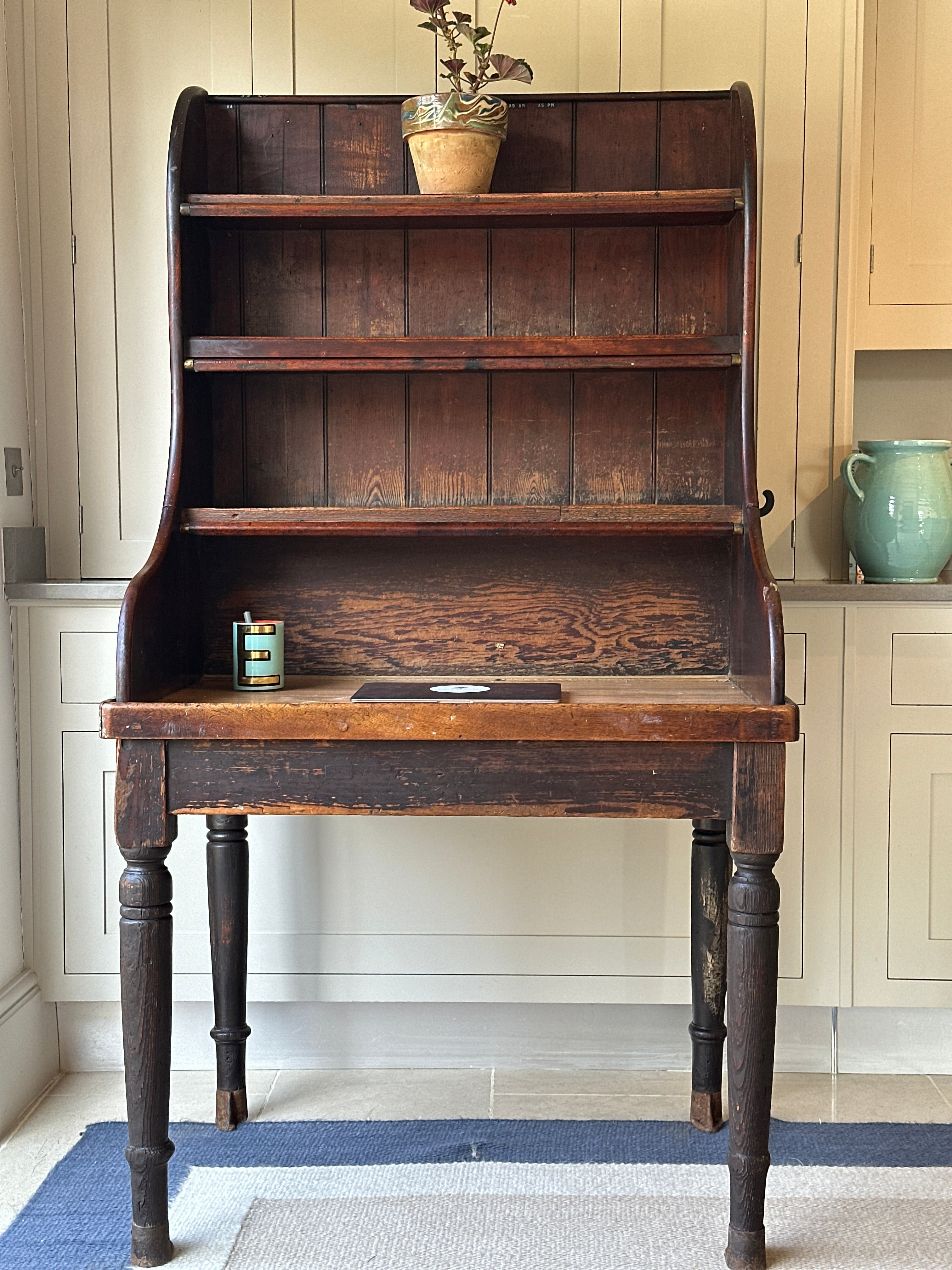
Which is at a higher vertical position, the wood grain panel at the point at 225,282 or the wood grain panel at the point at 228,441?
the wood grain panel at the point at 225,282

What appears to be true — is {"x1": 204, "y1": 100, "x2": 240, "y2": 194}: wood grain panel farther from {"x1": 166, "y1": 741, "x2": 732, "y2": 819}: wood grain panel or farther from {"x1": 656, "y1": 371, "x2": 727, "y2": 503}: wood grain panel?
{"x1": 166, "y1": 741, "x2": 732, "y2": 819}: wood grain panel

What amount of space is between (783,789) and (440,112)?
1.26 m

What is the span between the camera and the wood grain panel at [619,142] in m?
2.26

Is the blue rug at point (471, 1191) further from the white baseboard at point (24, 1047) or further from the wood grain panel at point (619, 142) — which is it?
the wood grain panel at point (619, 142)

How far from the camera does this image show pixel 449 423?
233cm

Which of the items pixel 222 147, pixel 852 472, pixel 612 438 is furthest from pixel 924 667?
pixel 222 147

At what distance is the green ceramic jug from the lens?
2.47 meters

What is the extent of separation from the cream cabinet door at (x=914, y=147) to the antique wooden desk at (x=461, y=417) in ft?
1.95

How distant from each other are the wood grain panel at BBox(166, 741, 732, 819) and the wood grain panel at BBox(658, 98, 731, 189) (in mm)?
1124

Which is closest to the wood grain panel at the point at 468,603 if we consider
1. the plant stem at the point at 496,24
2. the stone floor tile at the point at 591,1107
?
the stone floor tile at the point at 591,1107

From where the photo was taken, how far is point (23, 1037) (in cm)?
246

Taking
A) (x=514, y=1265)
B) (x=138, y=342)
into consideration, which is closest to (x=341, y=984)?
(x=514, y=1265)

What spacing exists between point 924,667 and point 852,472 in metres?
0.43

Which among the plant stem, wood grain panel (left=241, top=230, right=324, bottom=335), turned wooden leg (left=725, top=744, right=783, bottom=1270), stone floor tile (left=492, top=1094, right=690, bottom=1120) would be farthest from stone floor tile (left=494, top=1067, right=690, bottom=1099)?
the plant stem
